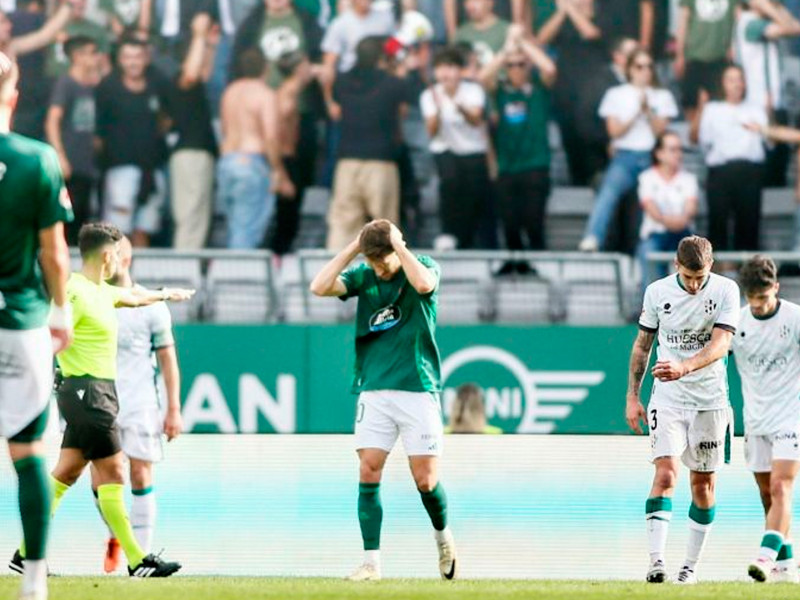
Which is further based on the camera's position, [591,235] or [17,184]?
[591,235]

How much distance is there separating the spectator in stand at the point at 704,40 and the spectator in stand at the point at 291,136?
146 inches

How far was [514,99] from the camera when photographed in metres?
15.9

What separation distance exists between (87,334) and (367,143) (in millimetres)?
7245

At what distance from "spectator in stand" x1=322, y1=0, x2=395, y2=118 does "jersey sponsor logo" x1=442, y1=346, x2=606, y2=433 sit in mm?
2740

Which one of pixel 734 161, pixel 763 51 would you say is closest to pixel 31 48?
pixel 734 161

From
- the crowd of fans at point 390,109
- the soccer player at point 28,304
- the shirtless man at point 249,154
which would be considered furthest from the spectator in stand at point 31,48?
the soccer player at point 28,304

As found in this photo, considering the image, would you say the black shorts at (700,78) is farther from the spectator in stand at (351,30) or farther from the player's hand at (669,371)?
the player's hand at (669,371)

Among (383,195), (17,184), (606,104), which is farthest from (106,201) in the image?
(17,184)

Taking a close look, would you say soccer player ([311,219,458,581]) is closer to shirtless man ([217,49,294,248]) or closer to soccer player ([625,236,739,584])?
soccer player ([625,236,739,584])

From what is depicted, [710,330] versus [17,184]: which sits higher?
[17,184]

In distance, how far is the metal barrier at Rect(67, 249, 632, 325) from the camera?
51.7ft

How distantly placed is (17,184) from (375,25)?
994 cm

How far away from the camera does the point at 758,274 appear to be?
31.3ft

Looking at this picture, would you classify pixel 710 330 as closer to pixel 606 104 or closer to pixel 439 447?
pixel 439 447
